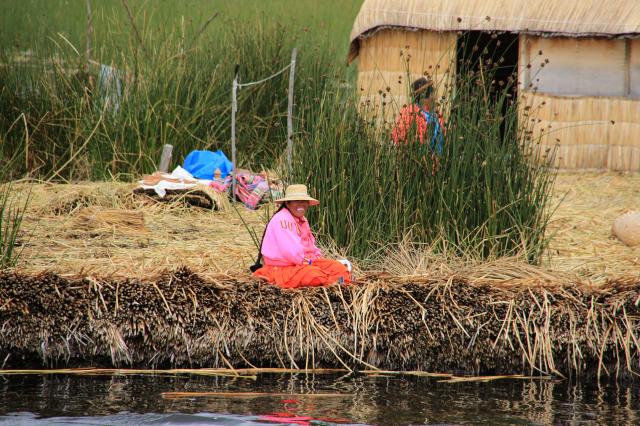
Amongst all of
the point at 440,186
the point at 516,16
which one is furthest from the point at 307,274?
the point at 516,16

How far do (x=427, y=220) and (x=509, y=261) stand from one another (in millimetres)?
539

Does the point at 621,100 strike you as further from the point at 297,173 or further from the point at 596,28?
the point at 297,173

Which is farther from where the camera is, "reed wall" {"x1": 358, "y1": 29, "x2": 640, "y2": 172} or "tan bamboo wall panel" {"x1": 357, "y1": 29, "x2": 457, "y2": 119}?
"tan bamboo wall panel" {"x1": 357, "y1": 29, "x2": 457, "y2": 119}

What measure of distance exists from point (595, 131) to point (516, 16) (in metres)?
1.44

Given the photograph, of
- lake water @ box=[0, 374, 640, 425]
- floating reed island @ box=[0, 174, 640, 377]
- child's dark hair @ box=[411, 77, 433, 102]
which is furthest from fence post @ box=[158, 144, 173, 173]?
lake water @ box=[0, 374, 640, 425]

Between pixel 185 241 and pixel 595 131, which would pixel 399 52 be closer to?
pixel 595 131

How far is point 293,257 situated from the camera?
5012 mm

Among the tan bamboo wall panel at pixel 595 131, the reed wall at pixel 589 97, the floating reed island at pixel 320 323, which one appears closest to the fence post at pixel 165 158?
the reed wall at pixel 589 97

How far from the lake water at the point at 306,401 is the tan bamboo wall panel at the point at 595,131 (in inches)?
206

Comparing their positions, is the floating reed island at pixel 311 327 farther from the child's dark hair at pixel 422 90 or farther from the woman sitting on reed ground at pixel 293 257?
the child's dark hair at pixel 422 90

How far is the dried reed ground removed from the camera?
5402mm

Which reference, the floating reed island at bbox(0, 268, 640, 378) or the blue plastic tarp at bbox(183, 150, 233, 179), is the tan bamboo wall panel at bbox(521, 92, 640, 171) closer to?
the blue plastic tarp at bbox(183, 150, 233, 179)

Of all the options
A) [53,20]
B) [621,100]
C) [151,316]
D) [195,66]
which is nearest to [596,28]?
[621,100]

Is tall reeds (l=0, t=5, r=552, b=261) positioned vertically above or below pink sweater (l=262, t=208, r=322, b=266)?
above
